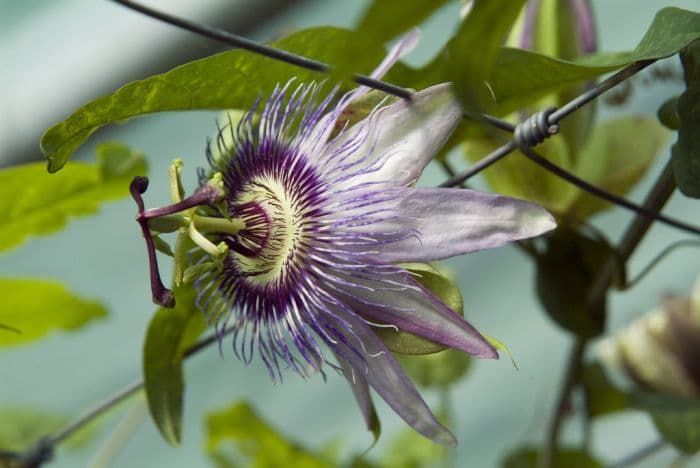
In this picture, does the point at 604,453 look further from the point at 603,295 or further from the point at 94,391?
the point at 94,391

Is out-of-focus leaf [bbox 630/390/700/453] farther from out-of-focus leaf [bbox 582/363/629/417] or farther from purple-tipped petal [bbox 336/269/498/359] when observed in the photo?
purple-tipped petal [bbox 336/269/498/359]

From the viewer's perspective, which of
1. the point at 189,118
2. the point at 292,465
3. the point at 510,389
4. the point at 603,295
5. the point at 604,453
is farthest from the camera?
the point at 189,118

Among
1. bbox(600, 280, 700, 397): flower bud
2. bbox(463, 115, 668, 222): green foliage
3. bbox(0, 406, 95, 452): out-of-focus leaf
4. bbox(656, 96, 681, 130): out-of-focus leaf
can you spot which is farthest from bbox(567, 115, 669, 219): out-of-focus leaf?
bbox(0, 406, 95, 452): out-of-focus leaf

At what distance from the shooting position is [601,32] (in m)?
1.43

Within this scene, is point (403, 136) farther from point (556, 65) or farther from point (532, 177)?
point (532, 177)

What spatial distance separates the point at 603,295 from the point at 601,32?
0.83m

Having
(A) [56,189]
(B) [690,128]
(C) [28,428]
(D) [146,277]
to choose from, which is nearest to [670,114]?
(B) [690,128]

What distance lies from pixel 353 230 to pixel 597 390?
1.75 feet

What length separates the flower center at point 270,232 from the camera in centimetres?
46

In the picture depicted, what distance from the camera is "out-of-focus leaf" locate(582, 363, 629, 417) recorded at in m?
0.87

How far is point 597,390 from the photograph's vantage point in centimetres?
88

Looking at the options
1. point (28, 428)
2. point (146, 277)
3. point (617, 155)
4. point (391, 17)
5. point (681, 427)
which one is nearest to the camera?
point (391, 17)

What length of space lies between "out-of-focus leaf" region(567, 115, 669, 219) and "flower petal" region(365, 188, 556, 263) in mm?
342

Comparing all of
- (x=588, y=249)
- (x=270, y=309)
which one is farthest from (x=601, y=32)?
(x=270, y=309)
